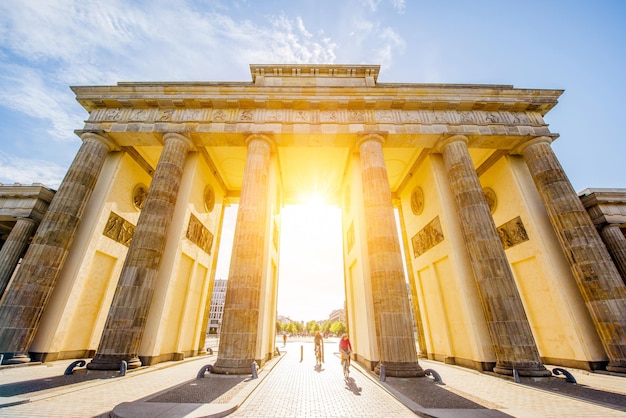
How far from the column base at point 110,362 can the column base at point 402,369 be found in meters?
8.88

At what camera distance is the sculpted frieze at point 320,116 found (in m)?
12.8

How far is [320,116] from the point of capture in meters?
13.0

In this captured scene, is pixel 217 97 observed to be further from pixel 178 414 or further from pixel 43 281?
pixel 178 414

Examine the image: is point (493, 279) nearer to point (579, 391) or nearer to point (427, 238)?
point (579, 391)

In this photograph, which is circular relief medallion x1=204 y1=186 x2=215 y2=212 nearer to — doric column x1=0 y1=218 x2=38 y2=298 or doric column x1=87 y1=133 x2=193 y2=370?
doric column x1=87 y1=133 x2=193 y2=370

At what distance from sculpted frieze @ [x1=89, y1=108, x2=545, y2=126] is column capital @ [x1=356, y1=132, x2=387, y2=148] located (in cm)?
90

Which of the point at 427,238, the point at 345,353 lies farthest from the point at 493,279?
the point at 345,353

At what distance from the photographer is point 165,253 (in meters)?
11.3

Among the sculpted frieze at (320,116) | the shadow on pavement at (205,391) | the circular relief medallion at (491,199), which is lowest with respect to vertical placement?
the shadow on pavement at (205,391)

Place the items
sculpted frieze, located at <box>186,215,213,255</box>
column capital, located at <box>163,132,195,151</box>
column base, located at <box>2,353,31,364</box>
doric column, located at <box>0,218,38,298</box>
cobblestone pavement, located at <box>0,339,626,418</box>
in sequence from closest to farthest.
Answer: cobblestone pavement, located at <box>0,339,626,418</box>, column base, located at <box>2,353,31,364</box>, doric column, located at <box>0,218,38,298</box>, column capital, located at <box>163,132,195,151</box>, sculpted frieze, located at <box>186,215,213,255</box>

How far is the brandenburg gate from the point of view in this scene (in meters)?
9.10

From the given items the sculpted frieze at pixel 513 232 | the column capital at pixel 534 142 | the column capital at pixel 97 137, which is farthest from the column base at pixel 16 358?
the column capital at pixel 534 142

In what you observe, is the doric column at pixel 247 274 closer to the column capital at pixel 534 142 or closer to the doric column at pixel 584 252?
the doric column at pixel 584 252

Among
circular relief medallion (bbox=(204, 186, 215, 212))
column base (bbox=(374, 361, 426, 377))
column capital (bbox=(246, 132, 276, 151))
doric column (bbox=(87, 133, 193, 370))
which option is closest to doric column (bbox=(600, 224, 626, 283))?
column base (bbox=(374, 361, 426, 377))
